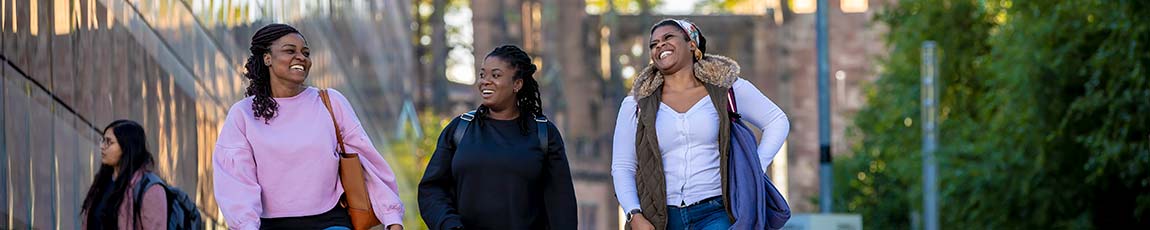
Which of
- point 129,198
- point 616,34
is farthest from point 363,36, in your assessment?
point 616,34

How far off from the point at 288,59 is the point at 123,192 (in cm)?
156

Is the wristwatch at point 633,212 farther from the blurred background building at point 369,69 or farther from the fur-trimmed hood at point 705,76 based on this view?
the blurred background building at point 369,69

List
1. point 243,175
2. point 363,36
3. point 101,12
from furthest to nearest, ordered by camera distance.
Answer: point 363,36
point 101,12
point 243,175

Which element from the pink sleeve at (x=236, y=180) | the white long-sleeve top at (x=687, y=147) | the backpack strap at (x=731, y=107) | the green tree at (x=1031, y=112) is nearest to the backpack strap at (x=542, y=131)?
the white long-sleeve top at (x=687, y=147)

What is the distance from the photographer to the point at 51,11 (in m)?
10.8

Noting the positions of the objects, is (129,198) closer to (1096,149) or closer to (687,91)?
(687,91)

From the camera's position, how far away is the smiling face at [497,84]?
877cm

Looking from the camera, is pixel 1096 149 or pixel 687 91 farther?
pixel 1096 149

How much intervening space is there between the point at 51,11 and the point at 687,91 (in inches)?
135

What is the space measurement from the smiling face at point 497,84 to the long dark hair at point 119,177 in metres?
1.65

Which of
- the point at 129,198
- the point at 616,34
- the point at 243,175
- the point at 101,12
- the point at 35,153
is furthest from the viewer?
the point at 616,34

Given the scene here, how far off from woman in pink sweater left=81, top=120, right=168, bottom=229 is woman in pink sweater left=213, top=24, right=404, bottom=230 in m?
1.33

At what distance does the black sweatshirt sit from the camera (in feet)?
28.2

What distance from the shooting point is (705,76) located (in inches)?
344
